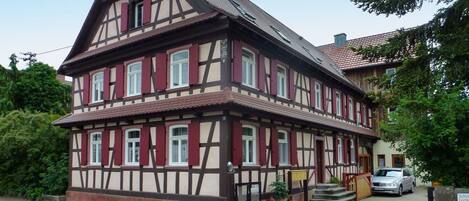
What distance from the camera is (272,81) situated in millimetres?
16125

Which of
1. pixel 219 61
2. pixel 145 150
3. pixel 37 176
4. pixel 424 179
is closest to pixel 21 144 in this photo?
pixel 37 176

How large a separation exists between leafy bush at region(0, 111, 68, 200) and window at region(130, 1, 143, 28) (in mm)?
6726

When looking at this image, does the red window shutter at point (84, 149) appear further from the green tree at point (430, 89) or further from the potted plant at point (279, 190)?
the green tree at point (430, 89)

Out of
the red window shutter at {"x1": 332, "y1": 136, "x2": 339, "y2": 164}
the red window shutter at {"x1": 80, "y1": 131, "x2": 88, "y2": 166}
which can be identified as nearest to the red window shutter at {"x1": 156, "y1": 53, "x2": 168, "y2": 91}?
the red window shutter at {"x1": 80, "y1": 131, "x2": 88, "y2": 166}

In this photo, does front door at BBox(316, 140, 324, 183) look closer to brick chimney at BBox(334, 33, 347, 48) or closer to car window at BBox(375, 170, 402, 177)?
car window at BBox(375, 170, 402, 177)

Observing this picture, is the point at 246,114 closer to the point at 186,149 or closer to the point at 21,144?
the point at 186,149

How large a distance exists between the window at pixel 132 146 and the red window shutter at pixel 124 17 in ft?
13.4

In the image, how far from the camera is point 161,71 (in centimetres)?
1534

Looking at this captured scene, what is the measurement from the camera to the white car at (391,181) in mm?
21172

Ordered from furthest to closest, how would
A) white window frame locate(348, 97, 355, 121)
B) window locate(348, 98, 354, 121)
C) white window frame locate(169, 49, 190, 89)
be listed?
white window frame locate(348, 97, 355, 121), window locate(348, 98, 354, 121), white window frame locate(169, 49, 190, 89)

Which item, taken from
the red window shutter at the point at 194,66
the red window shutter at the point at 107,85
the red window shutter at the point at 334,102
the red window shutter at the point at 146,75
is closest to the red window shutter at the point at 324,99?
the red window shutter at the point at 334,102

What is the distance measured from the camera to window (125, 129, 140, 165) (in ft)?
52.8

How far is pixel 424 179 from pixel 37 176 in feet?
56.6

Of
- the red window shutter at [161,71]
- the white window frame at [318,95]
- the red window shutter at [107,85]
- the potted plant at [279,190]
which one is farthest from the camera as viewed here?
the white window frame at [318,95]
